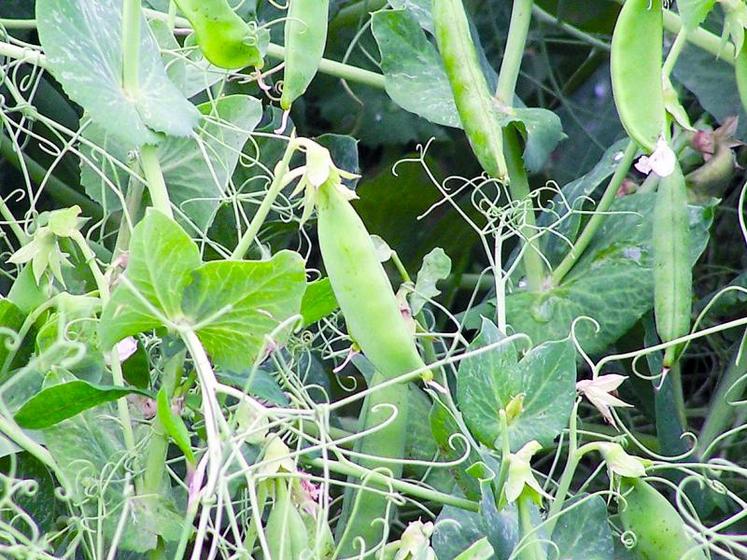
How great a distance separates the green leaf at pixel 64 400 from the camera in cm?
57

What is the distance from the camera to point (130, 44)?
2.10 ft

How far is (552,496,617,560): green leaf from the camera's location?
2.17ft

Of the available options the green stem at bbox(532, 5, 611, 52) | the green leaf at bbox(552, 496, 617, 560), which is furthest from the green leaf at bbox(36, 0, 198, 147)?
A: the green stem at bbox(532, 5, 611, 52)

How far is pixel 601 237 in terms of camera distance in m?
0.88

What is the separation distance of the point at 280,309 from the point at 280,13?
0.55 metres

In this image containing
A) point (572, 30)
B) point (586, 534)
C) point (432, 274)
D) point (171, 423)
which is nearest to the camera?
point (171, 423)

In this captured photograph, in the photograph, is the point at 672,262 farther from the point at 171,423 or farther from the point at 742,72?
the point at 171,423

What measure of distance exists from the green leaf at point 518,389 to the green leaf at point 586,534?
0.05 meters

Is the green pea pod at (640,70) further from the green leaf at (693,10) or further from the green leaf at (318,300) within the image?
the green leaf at (318,300)

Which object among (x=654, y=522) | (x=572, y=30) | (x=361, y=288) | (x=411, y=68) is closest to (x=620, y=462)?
(x=654, y=522)

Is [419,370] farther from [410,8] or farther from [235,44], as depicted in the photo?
[410,8]

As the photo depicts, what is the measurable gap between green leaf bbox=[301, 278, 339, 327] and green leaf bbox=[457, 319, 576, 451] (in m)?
0.08

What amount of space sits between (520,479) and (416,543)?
64mm

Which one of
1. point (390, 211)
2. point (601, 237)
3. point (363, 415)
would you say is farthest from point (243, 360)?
point (390, 211)
